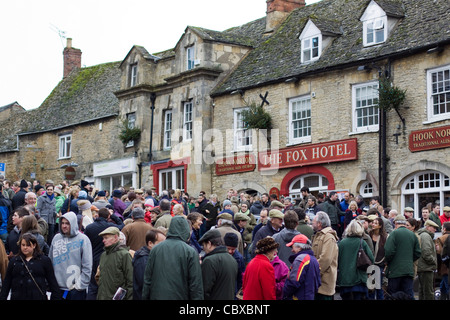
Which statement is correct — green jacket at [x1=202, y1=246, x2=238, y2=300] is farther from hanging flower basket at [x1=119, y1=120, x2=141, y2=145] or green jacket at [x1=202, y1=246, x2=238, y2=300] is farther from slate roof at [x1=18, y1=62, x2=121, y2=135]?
slate roof at [x1=18, y1=62, x2=121, y2=135]

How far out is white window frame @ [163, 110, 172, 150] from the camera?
1318 inches

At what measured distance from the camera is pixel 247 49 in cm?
3244

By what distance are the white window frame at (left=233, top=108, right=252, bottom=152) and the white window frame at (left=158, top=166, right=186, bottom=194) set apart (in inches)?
126

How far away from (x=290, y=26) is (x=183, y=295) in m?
23.7

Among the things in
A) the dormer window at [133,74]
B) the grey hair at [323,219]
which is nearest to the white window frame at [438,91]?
the grey hair at [323,219]

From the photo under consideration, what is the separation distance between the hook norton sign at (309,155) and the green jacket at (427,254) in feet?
33.2

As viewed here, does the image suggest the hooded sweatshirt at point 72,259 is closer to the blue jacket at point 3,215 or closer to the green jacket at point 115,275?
the green jacket at point 115,275

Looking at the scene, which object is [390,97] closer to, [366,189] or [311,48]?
[366,189]

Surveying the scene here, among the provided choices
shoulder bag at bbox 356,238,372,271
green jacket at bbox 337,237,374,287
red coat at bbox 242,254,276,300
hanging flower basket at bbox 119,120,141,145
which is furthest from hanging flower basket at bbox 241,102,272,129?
red coat at bbox 242,254,276,300

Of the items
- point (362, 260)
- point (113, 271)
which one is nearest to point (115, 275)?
point (113, 271)

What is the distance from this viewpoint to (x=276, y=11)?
33.2 meters
